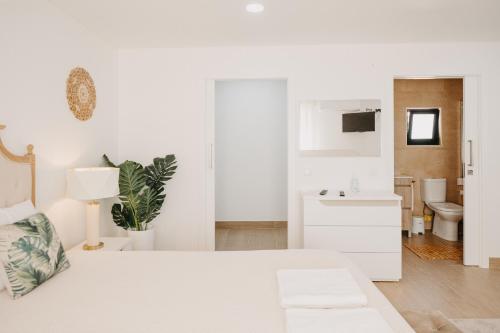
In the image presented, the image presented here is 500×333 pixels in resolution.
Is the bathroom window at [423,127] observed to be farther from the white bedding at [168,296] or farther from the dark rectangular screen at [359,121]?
the white bedding at [168,296]

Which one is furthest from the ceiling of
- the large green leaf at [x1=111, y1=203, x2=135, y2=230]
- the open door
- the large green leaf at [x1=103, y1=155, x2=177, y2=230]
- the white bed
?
the large green leaf at [x1=111, y1=203, x2=135, y2=230]

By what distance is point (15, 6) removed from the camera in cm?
238

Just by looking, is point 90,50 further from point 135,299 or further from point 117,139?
point 135,299

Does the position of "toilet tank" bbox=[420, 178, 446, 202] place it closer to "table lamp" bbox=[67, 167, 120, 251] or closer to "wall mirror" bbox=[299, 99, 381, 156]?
"wall mirror" bbox=[299, 99, 381, 156]

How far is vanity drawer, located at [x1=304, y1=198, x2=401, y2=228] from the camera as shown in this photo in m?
3.45

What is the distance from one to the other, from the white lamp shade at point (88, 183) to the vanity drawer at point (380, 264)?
228 centimetres

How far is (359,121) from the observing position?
12.9 feet

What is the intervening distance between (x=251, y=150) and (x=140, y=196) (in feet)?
8.23

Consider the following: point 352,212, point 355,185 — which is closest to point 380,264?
point 352,212

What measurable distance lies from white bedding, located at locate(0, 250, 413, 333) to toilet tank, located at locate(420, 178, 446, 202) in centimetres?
352

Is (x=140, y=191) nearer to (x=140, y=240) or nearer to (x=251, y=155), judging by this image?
(x=140, y=240)

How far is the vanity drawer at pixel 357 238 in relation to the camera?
3.45 meters

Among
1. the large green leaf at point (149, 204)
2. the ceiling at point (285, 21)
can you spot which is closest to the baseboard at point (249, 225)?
the large green leaf at point (149, 204)

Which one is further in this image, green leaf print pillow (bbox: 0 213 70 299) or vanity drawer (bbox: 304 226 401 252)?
vanity drawer (bbox: 304 226 401 252)
